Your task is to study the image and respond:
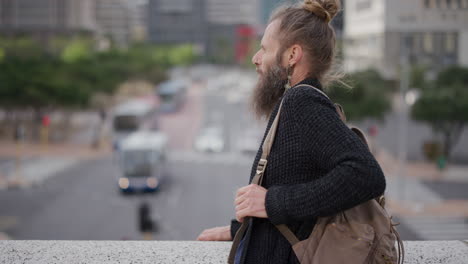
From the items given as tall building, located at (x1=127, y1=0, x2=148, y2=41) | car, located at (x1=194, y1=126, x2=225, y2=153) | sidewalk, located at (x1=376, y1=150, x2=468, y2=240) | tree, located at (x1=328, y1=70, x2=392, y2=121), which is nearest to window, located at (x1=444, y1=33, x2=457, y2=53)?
sidewalk, located at (x1=376, y1=150, x2=468, y2=240)

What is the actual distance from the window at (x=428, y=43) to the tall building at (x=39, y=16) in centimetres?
5993

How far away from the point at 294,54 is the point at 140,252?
92 cm

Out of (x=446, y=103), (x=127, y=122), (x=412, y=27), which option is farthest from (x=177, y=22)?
(x=412, y=27)

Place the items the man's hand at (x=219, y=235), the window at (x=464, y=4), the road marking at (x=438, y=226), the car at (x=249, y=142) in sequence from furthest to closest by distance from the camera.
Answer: the car at (x=249, y=142), the road marking at (x=438, y=226), the window at (x=464, y=4), the man's hand at (x=219, y=235)

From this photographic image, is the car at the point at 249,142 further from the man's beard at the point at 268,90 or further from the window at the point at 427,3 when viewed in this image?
the man's beard at the point at 268,90

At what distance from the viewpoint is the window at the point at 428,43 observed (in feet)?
44.7

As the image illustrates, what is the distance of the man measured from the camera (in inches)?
59.1

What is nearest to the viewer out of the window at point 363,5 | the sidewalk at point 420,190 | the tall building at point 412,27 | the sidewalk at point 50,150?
the tall building at point 412,27

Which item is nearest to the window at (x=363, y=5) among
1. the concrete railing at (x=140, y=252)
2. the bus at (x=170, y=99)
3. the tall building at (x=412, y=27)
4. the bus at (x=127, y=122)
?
the tall building at (x=412, y=27)

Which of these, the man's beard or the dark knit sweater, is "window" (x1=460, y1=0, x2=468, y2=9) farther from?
the dark knit sweater

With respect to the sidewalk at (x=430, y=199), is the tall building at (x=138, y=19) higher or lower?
Result: higher

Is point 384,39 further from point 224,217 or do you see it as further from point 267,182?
point 267,182

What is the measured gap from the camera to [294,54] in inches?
66.9

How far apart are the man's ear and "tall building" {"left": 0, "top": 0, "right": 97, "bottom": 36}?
7192cm
